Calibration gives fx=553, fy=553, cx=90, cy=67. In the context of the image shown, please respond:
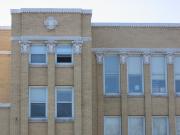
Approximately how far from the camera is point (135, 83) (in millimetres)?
34156

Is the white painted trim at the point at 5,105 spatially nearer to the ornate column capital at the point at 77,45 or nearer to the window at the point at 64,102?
the window at the point at 64,102

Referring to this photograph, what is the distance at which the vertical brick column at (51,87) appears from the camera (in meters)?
30.2

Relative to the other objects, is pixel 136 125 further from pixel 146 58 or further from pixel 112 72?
pixel 146 58

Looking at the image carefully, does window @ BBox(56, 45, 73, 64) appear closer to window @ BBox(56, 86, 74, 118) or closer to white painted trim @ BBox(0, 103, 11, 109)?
window @ BBox(56, 86, 74, 118)

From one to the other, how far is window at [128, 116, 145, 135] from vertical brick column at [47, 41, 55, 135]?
18.5ft

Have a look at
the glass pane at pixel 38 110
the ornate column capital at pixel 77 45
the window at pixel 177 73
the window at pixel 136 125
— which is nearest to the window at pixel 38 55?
the ornate column capital at pixel 77 45

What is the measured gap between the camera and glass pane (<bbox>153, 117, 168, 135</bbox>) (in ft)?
111

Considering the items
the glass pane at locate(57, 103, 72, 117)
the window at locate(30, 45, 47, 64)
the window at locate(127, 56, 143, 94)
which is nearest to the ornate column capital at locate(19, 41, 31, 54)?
the window at locate(30, 45, 47, 64)

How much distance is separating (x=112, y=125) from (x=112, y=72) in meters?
3.27

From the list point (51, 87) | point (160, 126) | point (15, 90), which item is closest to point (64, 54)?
point (51, 87)

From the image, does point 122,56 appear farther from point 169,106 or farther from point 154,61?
point 169,106

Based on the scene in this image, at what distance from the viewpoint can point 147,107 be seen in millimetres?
33656

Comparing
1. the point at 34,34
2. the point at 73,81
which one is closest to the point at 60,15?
the point at 34,34

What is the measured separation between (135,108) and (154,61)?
3.18m
